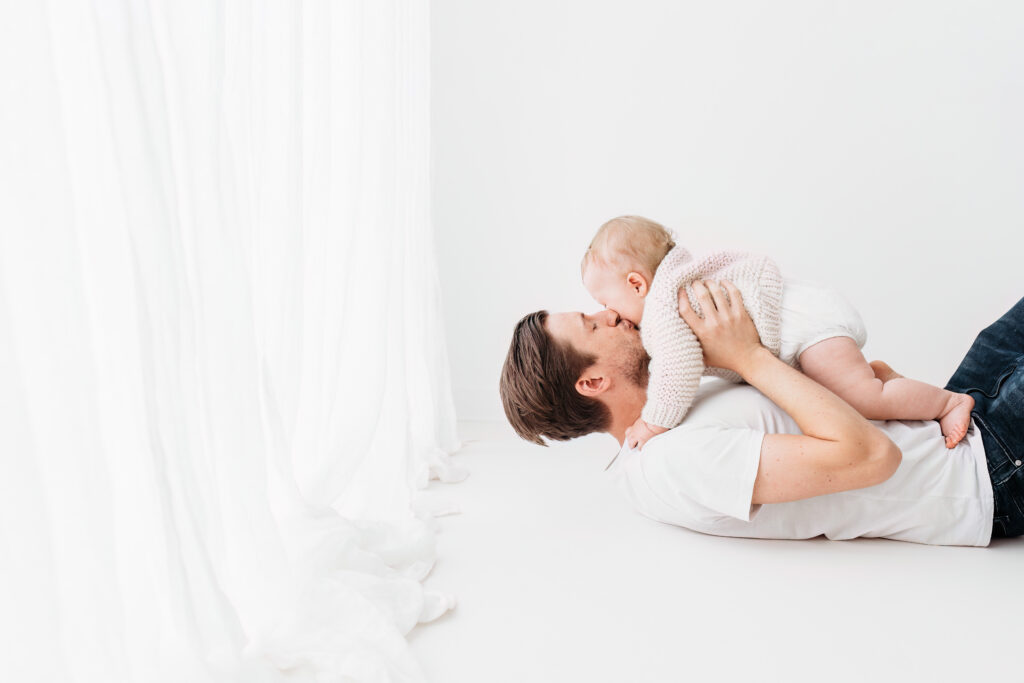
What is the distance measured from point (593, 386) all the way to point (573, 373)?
0.07 metres

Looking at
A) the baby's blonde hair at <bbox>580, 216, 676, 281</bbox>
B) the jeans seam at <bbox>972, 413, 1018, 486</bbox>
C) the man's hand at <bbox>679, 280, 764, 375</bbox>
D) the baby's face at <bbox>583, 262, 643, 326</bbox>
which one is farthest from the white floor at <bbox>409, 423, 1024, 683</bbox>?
the baby's blonde hair at <bbox>580, 216, 676, 281</bbox>

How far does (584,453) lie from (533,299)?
1.02 m

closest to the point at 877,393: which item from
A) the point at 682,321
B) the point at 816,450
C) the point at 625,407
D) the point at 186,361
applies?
the point at 816,450

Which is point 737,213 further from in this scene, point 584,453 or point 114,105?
point 114,105

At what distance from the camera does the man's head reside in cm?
192

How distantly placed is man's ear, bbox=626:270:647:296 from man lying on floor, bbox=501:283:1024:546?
10 cm

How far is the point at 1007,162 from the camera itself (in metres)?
3.19

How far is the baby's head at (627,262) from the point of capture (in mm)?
2049

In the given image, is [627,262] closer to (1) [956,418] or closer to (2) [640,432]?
(2) [640,432]

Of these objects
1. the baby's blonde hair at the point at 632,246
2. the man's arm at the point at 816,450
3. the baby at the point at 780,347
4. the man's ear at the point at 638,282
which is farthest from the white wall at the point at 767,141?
the man's arm at the point at 816,450

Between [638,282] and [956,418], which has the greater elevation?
[638,282]

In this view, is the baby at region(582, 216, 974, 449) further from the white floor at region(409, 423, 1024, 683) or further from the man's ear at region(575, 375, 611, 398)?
the white floor at region(409, 423, 1024, 683)

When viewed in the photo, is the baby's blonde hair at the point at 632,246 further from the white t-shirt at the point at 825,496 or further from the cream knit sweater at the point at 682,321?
the white t-shirt at the point at 825,496

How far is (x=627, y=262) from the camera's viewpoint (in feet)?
6.77
